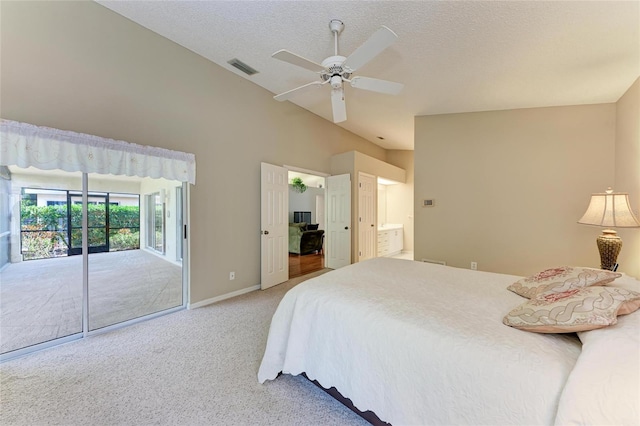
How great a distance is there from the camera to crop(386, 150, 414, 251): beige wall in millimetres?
7188

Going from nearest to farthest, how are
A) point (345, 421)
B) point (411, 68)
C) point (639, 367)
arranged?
point (639, 367)
point (345, 421)
point (411, 68)

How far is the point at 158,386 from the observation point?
1824 mm

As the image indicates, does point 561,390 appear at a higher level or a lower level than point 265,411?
higher

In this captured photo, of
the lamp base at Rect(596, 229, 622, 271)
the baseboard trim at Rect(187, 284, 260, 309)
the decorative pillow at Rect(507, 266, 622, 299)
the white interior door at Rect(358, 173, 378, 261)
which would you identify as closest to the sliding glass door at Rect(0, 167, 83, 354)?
the baseboard trim at Rect(187, 284, 260, 309)

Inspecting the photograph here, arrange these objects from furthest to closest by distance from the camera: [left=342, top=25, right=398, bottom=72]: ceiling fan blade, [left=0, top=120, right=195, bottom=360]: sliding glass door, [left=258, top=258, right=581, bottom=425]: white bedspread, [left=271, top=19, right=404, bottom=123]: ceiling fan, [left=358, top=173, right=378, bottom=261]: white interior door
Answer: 1. [left=358, top=173, right=378, bottom=261]: white interior door
2. [left=0, top=120, right=195, bottom=360]: sliding glass door
3. [left=271, top=19, right=404, bottom=123]: ceiling fan
4. [left=342, top=25, right=398, bottom=72]: ceiling fan blade
5. [left=258, top=258, right=581, bottom=425]: white bedspread

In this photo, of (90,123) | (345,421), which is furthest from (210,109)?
(345,421)

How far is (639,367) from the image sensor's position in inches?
33.4

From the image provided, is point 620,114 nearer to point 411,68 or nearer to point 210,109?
point 411,68

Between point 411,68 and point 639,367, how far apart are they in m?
3.10

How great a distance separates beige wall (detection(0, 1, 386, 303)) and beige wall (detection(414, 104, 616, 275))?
254 cm

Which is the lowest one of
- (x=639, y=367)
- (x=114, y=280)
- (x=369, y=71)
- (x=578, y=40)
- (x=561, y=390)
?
(x=114, y=280)

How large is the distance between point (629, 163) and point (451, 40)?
254 centimetres

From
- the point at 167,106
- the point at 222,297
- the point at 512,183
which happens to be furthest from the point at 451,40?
the point at 222,297

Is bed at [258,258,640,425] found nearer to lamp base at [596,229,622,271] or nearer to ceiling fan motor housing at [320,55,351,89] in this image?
lamp base at [596,229,622,271]
